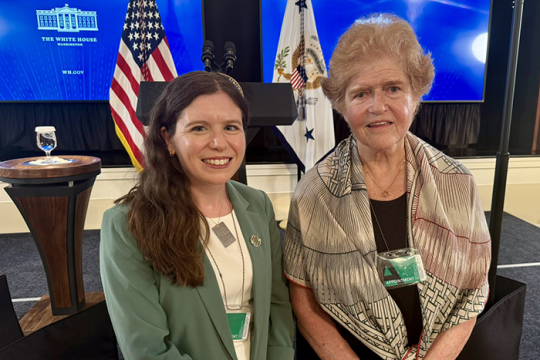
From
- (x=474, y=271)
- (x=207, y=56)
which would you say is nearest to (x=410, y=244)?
(x=474, y=271)

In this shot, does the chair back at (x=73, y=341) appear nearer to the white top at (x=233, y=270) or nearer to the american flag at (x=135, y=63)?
the white top at (x=233, y=270)

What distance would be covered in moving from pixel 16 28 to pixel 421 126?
484cm

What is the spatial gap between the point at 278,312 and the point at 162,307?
457mm

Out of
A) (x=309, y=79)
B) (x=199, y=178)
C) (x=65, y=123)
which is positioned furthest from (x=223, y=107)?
(x=65, y=123)

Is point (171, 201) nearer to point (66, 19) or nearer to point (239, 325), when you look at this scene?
point (239, 325)

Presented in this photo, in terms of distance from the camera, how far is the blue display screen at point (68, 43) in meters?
3.54

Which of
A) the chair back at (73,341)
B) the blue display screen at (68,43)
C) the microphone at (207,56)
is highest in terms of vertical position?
the blue display screen at (68,43)

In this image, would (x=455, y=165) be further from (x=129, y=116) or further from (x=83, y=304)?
(x=129, y=116)

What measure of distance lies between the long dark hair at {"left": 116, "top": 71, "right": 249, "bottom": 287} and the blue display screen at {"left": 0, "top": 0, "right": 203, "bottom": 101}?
118 inches

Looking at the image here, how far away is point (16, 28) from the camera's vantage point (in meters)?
3.55

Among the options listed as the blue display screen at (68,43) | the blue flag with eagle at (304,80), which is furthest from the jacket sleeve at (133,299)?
the blue display screen at (68,43)

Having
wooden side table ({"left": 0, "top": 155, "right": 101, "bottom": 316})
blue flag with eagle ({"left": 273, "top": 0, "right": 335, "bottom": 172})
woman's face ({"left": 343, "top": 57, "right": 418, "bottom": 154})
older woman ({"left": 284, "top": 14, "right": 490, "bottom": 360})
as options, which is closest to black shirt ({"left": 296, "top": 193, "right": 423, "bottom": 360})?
older woman ({"left": 284, "top": 14, "right": 490, "bottom": 360})

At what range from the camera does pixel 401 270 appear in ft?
3.66

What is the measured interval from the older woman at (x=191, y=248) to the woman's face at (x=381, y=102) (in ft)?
1.33
